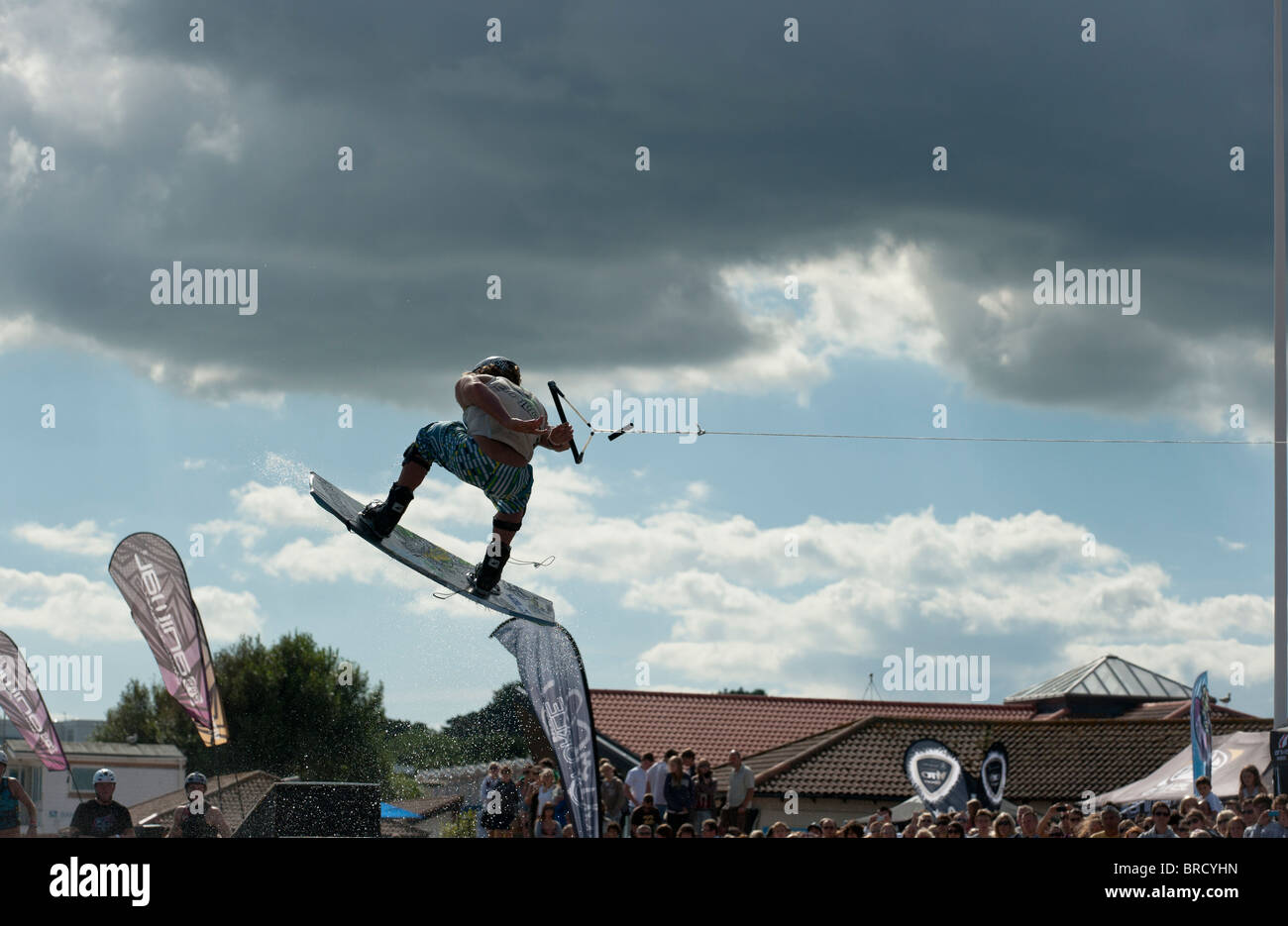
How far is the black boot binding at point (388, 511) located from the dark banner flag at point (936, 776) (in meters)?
11.4

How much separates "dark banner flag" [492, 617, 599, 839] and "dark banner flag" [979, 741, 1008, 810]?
29.5ft

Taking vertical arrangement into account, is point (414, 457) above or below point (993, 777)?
above

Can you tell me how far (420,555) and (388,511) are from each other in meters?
0.83

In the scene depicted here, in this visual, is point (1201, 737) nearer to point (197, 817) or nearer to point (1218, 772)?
point (1218, 772)

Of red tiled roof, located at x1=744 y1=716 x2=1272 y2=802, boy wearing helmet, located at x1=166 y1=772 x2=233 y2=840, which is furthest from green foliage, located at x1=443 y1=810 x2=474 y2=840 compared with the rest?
red tiled roof, located at x1=744 y1=716 x2=1272 y2=802

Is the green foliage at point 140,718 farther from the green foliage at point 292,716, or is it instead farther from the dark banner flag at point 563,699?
the dark banner flag at point 563,699

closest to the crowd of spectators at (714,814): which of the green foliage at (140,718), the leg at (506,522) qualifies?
the leg at (506,522)

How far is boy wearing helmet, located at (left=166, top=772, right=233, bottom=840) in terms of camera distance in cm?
1170

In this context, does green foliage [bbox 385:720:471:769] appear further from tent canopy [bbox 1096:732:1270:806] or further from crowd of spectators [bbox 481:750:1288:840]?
tent canopy [bbox 1096:732:1270:806]

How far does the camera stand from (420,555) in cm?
1177

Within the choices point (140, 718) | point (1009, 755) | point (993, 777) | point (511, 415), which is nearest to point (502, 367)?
point (511, 415)
